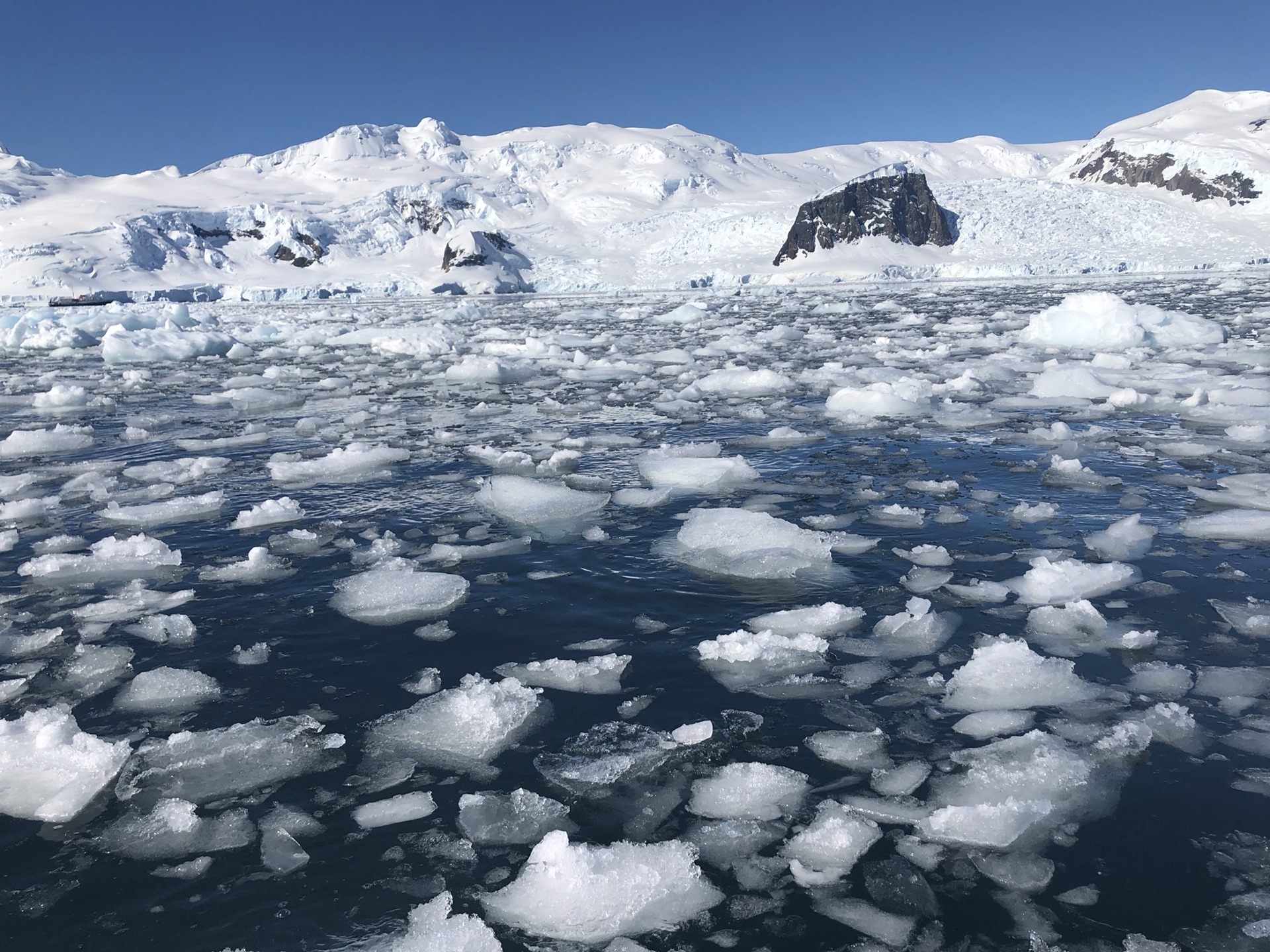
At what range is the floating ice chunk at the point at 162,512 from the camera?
5.73 m

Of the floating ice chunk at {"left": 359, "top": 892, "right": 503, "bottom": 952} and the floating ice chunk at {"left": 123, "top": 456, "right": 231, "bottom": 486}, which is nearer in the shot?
the floating ice chunk at {"left": 359, "top": 892, "right": 503, "bottom": 952}

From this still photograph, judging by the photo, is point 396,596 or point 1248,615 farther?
point 396,596

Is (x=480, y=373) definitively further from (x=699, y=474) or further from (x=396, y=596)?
(x=396, y=596)

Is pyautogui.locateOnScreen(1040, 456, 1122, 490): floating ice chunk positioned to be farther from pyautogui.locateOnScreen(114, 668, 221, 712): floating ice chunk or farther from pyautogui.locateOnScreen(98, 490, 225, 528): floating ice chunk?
pyautogui.locateOnScreen(98, 490, 225, 528): floating ice chunk

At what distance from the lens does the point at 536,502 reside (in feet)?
19.0

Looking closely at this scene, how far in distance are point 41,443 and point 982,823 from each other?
31.9 ft

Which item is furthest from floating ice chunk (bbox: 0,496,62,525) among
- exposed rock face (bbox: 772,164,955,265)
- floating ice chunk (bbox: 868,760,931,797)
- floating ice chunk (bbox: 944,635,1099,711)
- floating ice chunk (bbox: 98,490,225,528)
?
exposed rock face (bbox: 772,164,955,265)

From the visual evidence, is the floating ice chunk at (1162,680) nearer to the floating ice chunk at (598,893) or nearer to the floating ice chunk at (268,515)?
the floating ice chunk at (598,893)

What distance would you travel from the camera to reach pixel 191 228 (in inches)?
4134

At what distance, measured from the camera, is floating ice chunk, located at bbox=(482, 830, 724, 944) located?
2.13 metres

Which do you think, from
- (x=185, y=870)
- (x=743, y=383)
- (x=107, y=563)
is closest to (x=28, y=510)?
(x=107, y=563)

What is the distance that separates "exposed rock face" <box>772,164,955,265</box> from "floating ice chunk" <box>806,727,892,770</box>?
85.2 m

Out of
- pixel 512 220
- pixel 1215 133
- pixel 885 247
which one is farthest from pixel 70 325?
pixel 1215 133

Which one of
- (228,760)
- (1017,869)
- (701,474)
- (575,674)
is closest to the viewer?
(1017,869)
